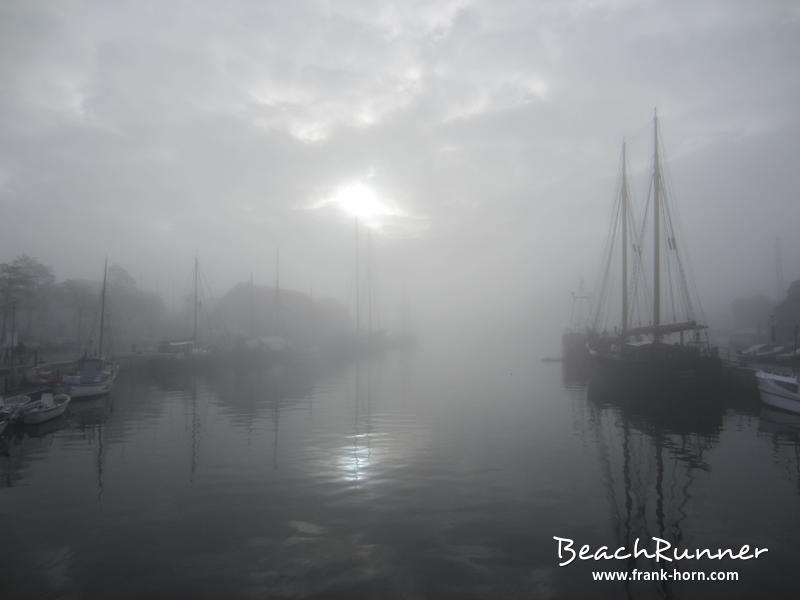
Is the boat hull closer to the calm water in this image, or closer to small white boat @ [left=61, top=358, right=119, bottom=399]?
the calm water

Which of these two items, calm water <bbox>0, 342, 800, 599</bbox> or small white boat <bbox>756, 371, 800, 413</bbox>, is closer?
calm water <bbox>0, 342, 800, 599</bbox>

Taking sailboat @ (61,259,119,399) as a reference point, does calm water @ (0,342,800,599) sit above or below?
below

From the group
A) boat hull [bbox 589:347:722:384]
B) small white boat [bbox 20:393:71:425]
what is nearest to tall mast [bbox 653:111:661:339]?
boat hull [bbox 589:347:722:384]

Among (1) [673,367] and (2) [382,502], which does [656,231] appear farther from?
(2) [382,502]

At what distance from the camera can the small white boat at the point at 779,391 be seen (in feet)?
116

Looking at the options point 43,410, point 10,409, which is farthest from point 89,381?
point 10,409

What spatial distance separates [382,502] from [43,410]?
2577 centimetres

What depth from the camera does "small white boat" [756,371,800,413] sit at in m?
35.5

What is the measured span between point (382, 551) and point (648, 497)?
10.0m

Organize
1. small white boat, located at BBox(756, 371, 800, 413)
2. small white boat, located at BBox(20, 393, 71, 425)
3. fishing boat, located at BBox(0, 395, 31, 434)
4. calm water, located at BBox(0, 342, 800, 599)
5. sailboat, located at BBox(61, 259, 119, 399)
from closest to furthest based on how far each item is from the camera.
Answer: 1. calm water, located at BBox(0, 342, 800, 599)
2. fishing boat, located at BBox(0, 395, 31, 434)
3. small white boat, located at BBox(20, 393, 71, 425)
4. small white boat, located at BBox(756, 371, 800, 413)
5. sailboat, located at BBox(61, 259, 119, 399)

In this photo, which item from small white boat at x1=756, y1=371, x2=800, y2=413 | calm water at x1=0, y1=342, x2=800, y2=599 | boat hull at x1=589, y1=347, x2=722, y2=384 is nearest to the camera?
calm water at x1=0, y1=342, x2=800, y2=599

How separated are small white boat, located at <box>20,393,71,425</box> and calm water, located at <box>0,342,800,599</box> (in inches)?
34.4

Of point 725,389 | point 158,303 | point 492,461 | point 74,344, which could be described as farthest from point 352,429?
point 158,303

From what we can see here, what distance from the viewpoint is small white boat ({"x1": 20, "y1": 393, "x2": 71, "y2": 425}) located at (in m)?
30.6
